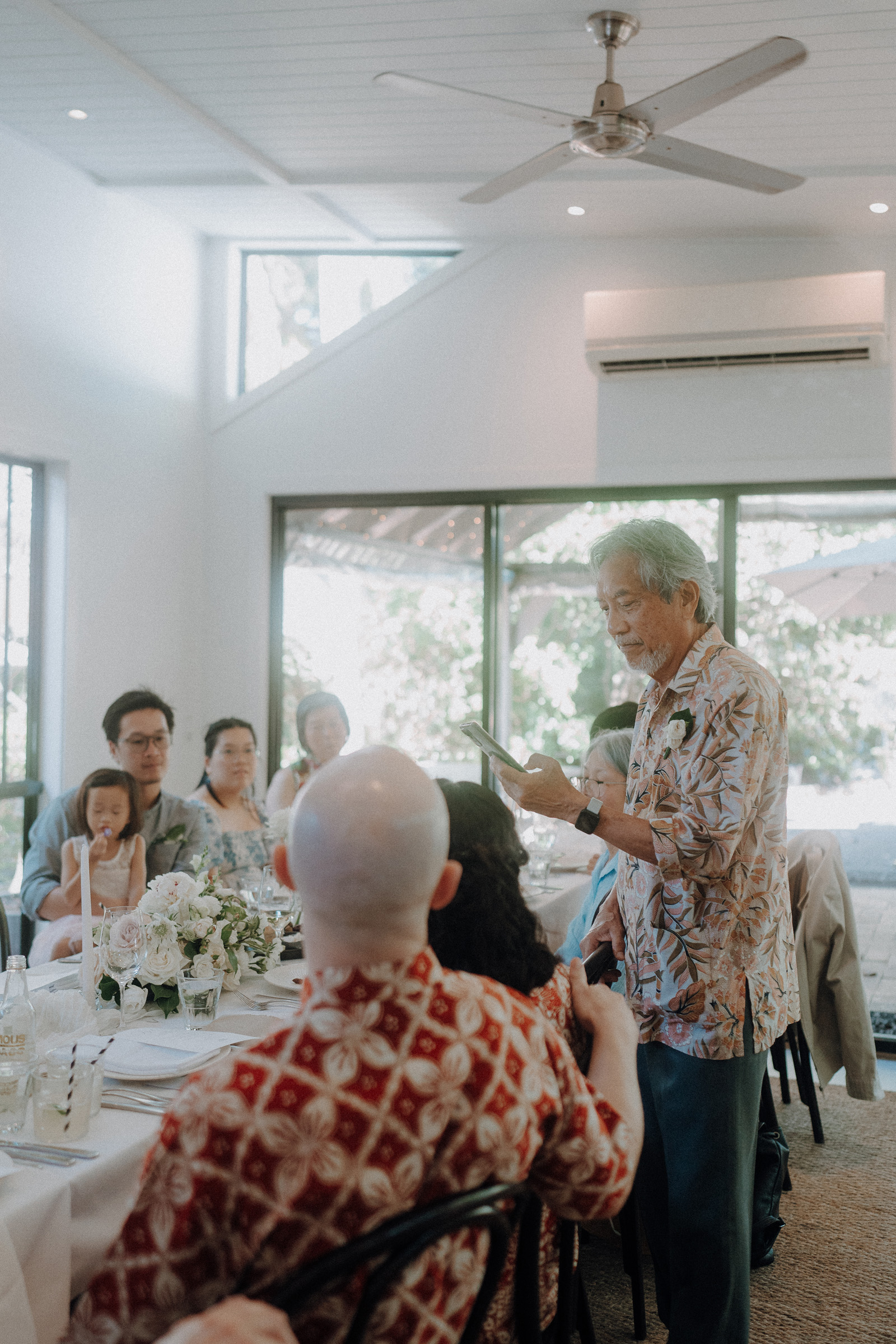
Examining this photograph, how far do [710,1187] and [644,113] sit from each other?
7.83 ft

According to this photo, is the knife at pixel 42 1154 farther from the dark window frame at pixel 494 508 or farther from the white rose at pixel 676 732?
the dark window frame at pixel 494 508

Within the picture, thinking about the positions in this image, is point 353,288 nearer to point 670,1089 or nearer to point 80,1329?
point 670,1089

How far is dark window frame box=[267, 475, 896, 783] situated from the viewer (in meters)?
4.69

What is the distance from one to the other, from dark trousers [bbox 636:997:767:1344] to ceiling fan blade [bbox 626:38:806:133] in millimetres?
1948

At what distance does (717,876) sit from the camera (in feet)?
5.87

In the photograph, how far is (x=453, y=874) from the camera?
1.08 metres

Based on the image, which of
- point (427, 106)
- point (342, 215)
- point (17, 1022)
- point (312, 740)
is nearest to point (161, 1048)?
point (17, 1022)

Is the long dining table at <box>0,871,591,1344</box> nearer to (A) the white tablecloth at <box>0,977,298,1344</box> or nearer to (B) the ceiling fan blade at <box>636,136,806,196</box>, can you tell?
(A) the white tablecloth at <box>0,977,298,1344</box>

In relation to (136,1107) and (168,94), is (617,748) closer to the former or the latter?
(136,1107)

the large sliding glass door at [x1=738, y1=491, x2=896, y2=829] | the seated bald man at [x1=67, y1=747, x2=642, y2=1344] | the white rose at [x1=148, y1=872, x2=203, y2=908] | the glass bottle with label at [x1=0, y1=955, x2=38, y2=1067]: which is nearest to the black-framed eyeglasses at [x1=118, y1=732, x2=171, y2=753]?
the white rose at [x1=148, y1=872, x2=203, y2=908]

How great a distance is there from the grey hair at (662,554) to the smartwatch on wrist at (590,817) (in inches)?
14.7

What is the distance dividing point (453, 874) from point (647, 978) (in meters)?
0.90

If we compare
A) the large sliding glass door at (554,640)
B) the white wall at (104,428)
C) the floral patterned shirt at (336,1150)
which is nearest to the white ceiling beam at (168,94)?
the white wall at (104,428)

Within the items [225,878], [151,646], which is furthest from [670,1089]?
[151,646]
